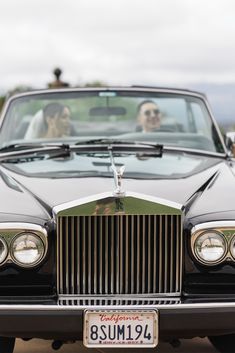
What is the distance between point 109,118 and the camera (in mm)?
7016

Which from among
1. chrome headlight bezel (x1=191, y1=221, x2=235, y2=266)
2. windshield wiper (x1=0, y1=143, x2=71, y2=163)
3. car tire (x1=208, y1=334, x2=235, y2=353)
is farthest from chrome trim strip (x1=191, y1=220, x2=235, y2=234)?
windshield wiper (x1=0, y1=143, x2=71, y2=163)

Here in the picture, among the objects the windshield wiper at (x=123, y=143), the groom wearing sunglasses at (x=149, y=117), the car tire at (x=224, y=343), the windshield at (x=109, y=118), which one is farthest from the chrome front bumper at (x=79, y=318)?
Result: the groom wearing sunglasses at (x=149, y=117)

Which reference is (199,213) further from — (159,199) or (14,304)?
(14,304)

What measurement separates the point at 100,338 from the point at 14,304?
0.45 meters

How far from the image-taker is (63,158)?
5801 millimetres

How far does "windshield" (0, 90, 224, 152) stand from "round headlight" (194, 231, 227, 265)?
2170mm

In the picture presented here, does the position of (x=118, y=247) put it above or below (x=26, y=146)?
below

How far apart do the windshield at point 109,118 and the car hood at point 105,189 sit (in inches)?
47.2

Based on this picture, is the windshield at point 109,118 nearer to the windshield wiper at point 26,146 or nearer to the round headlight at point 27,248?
the windshield wiper at point 26,146

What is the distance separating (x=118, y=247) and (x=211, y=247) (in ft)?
1.54

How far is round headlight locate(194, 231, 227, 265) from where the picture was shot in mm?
4387

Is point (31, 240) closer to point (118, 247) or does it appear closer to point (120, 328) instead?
point (118, 247)

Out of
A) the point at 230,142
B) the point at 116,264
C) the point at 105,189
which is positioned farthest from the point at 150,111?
the point at 116,264

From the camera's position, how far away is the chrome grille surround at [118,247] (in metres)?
4.32
